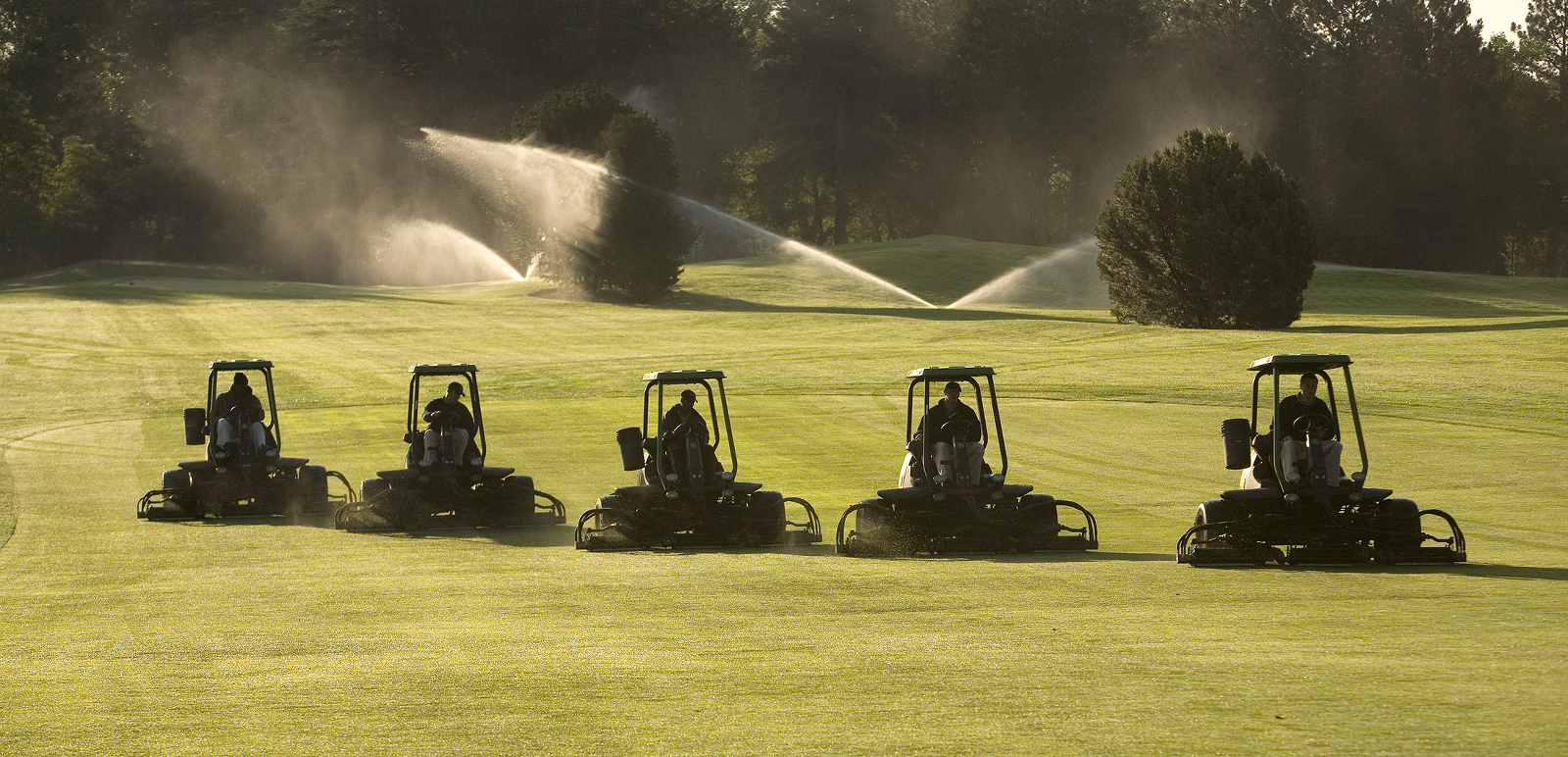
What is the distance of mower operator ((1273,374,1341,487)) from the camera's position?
682 inches

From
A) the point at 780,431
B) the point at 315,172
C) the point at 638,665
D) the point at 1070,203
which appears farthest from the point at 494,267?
the point at 638,665

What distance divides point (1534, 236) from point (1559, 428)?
3694 inches

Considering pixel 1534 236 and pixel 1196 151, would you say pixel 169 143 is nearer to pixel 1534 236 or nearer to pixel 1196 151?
pixel 1196 151

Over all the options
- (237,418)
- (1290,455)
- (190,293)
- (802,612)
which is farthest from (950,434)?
(190,293)

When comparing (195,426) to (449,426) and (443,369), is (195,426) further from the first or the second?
(449,426)

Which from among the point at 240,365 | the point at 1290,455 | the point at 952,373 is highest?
the point at 952,373

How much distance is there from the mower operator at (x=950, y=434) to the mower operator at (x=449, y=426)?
6.84 m

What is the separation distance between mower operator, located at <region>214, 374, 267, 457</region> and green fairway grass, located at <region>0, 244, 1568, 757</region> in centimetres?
168

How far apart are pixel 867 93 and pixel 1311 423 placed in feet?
320

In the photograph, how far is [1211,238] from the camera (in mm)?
59062

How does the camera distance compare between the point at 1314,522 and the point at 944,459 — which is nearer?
the point at 1314,522

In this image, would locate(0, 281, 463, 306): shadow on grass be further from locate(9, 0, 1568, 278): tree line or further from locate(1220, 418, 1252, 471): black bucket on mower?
locate(1220, 418, 1252, 471): black bucket on mower

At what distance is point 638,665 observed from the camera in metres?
11.9

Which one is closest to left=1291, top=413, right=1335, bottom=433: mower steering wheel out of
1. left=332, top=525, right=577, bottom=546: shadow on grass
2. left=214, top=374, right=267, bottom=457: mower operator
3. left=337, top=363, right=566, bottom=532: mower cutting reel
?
left=332, top=525, right=577, bottom=546: shadow on grass
